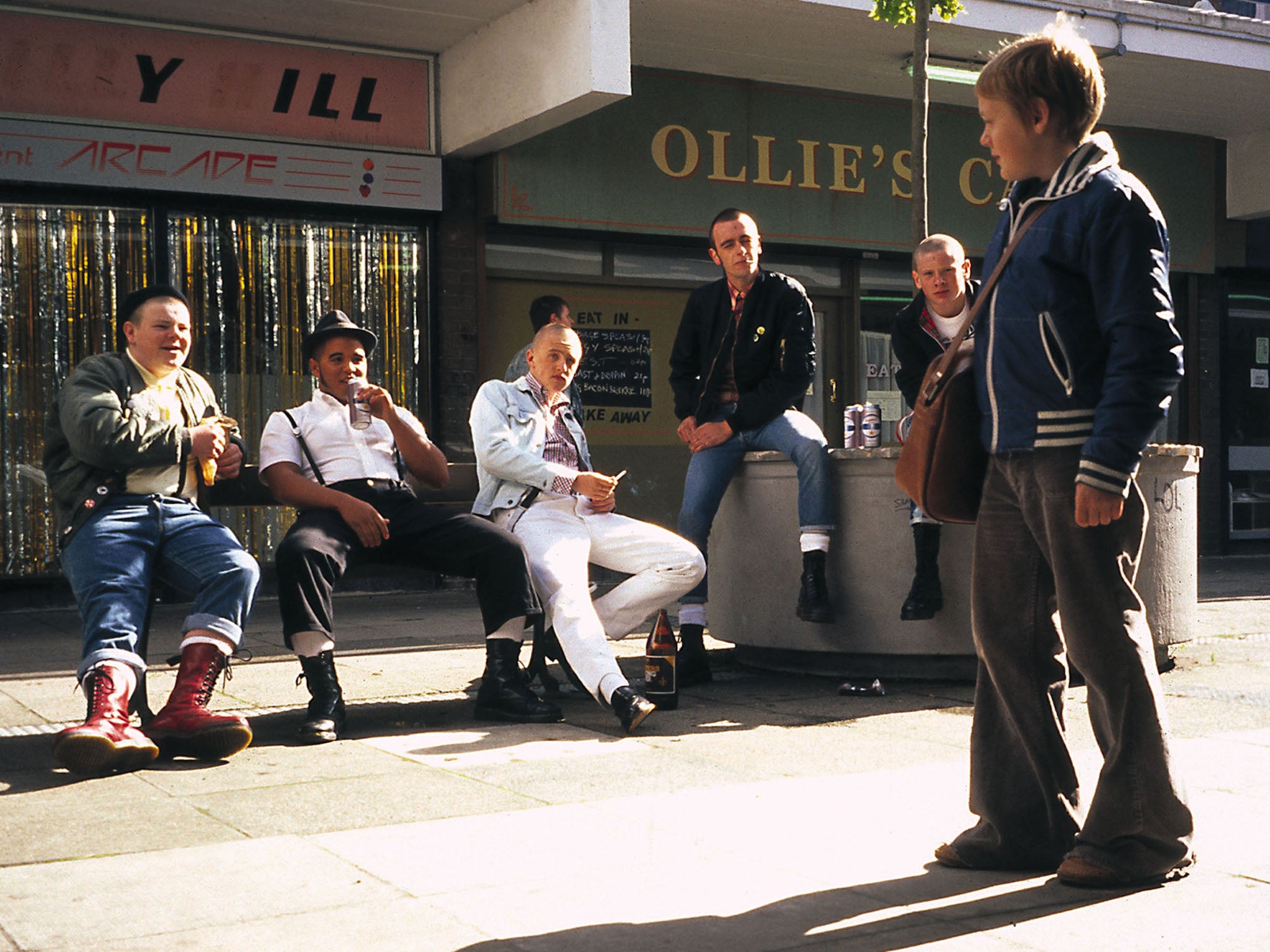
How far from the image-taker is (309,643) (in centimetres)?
509

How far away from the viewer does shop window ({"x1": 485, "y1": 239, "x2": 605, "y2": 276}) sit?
36.9 feet

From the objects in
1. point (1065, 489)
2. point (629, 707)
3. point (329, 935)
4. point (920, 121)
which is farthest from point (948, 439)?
point (920, 121)

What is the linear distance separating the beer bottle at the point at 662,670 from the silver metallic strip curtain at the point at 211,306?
17.4 feet

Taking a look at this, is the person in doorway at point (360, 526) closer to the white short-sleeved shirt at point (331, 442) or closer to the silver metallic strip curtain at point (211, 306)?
the white short-sleeved shirt at point (331, 442)

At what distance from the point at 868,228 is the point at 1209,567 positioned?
4.31 meters

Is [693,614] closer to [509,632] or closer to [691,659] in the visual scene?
[691,659]

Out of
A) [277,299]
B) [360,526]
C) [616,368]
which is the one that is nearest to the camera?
[360,526]

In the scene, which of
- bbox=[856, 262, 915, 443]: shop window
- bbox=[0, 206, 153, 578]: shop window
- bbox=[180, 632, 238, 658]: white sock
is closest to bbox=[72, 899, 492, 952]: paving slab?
bbox=[180, 632, 238, 658]: white sock

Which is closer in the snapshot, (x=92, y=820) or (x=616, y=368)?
(x=92, y=820)

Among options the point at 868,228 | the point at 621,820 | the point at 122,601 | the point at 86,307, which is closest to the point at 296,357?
the point at 86,307

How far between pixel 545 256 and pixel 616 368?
105 centimetres

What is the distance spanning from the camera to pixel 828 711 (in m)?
5.64

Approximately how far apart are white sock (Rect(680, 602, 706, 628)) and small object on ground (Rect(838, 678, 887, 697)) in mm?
687

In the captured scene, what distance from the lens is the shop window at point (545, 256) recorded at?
11250mm
